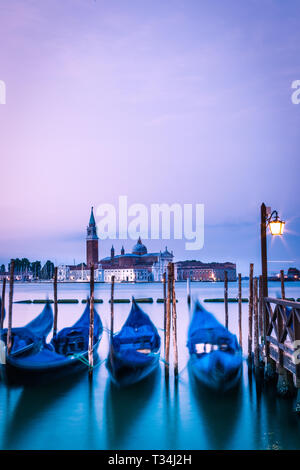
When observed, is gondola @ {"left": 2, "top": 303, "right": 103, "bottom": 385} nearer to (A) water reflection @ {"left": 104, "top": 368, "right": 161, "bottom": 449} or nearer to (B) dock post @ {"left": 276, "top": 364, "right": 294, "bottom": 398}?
(A) water reflection @ {"left": 104, "top": 368, "right": 161, "bottom": 449}

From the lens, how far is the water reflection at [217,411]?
354 centimetres

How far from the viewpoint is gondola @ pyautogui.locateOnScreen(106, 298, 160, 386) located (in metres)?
4.63

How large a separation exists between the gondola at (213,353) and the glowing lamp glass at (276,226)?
4.36 feet

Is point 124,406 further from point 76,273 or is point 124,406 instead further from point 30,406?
point 76,273

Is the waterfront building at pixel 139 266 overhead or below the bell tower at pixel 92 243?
below

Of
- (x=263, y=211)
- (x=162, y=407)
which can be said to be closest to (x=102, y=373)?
(x=162, y=407)

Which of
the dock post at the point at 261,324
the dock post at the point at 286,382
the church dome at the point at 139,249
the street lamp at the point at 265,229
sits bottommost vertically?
the dock post at the point at 286,382

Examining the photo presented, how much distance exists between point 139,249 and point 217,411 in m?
68.4

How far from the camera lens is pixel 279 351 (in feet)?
13.4

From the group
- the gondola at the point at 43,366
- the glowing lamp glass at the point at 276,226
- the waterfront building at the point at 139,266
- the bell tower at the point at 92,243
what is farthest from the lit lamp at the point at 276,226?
the waterfront building at the point at 139,266

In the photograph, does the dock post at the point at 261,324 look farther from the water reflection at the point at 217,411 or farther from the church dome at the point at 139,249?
A: the church dome at the point at 139,249

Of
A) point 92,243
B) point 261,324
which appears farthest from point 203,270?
point 261,324

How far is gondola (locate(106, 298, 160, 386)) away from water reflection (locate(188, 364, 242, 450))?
0.58m
